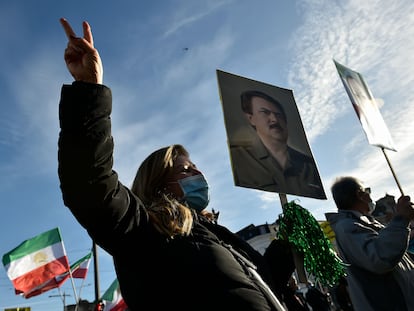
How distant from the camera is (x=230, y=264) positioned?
54.2 inches

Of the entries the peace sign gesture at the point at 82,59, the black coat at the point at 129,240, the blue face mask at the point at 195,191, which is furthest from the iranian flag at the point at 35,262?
the peace sign gesture at the point at 82,59

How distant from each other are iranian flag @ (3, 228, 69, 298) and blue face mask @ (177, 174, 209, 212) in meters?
9.52

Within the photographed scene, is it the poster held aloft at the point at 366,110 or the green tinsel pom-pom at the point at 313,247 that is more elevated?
the poster held aloft at the point at 366,110

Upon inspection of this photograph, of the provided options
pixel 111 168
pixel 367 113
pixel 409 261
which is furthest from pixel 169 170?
pixel 367 113

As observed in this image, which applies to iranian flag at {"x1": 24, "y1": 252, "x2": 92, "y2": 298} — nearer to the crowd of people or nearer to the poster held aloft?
the poster held aloft

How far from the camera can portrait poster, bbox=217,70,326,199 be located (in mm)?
3844

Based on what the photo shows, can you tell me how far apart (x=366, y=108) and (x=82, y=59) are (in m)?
5.32

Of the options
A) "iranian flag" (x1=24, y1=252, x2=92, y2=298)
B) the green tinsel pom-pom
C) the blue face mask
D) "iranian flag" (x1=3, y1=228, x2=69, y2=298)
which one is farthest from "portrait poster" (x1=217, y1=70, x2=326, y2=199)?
"iranian flag" (x1=24, y1=252, x2=92, y2=298)

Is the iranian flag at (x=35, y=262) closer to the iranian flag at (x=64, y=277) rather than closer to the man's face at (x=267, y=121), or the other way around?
the iranian flag at (x=64, y=277)

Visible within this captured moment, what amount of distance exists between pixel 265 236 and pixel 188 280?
149ft

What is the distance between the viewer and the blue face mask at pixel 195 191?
192cm

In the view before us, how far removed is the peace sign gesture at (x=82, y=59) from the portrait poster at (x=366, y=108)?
4.59 m

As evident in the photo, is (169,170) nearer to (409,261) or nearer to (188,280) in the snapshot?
(188,280)

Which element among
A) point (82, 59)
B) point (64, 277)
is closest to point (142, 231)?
point (82, 59)
